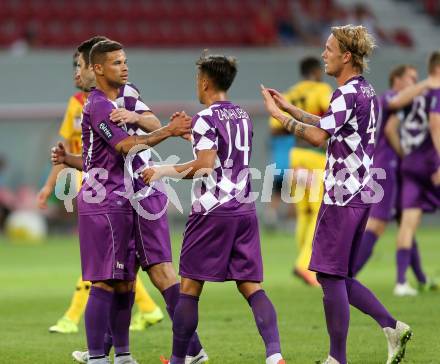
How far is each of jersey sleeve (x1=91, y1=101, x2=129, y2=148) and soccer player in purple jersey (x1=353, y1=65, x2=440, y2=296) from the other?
5133 millimetres

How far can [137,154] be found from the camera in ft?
24.2

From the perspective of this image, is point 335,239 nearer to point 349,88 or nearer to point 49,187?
point 349,88

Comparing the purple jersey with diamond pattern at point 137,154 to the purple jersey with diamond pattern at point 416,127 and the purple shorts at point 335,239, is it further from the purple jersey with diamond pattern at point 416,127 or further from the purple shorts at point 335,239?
the purple jersey with diamond pattern at point 416,127

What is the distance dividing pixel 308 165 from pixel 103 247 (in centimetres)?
570

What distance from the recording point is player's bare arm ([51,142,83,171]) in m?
7.67

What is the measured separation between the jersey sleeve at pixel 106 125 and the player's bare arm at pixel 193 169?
1.06 ft

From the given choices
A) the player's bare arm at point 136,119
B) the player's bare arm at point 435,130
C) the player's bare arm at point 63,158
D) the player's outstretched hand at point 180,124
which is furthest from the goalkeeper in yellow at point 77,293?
the player's bare arm at point 435,130

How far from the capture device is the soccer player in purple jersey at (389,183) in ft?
38.2

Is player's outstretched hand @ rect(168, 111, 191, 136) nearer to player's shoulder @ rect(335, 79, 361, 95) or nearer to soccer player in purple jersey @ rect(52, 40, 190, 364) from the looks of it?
soccer player in purple jersey @ rect(52, 40, 190, 364)

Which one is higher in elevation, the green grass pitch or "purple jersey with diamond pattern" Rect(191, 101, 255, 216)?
"purple jersey with diamond pattern" Rect(191, 101, 255, 216)

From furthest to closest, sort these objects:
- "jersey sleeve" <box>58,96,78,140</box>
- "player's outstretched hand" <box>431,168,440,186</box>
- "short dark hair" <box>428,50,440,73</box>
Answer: "short dark hair" <box>428,50,440,73</box>, "player's outstretched hand" <box>431,168,440,186</box>, "jersey sleeve" <box>58,96,78,140</box>

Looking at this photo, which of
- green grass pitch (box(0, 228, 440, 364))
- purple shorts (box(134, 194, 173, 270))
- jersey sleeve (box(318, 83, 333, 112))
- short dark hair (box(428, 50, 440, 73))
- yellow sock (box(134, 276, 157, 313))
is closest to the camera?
purple shorts (box(134, 194, 173, 270))

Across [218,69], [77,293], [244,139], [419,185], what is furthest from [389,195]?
[218,69]

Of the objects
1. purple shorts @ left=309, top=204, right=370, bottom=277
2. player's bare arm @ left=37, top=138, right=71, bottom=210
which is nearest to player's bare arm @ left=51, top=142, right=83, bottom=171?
player's bare arm @ left=37, top=138, right=71, bottom=210
